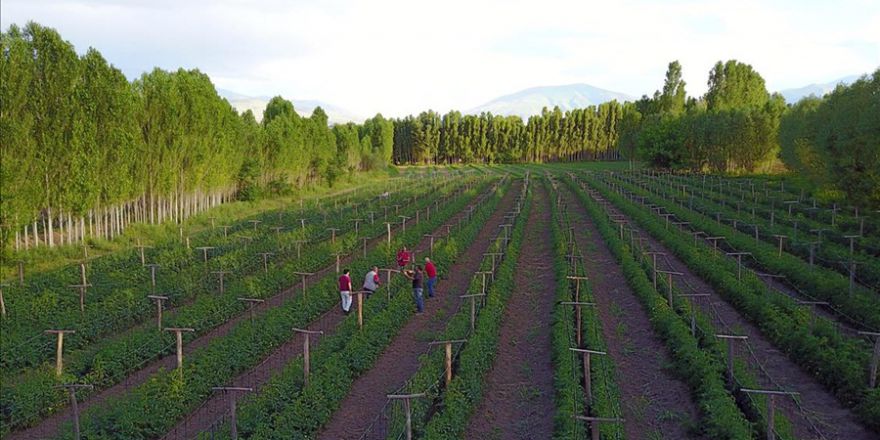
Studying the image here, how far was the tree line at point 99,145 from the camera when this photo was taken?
948 inches

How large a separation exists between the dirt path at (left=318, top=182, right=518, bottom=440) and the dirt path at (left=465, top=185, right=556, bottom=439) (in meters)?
1.72

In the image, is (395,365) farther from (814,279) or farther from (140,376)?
(814,279)

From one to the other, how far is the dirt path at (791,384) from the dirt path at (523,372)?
13.9 feet

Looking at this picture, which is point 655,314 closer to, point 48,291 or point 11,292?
point 48,291

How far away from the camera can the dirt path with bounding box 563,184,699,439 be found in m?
11.0

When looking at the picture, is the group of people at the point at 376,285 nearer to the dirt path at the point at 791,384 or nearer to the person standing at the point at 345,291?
the person standing at the point at 345,291

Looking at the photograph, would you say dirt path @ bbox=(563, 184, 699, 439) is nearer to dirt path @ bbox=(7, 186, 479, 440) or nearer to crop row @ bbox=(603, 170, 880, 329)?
crop row @ bbox=(603, 170, 880, 329)

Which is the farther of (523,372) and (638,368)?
(638,368)

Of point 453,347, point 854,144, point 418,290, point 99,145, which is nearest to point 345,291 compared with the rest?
point 418,290

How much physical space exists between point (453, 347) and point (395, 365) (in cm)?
136

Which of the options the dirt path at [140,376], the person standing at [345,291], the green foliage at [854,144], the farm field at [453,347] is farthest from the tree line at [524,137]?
the person standing at [345,291]

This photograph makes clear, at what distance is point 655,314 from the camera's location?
16.1 metres

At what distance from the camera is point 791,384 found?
40.9 feet

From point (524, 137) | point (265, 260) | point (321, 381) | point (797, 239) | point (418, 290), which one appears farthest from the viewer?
point (524, 137)
